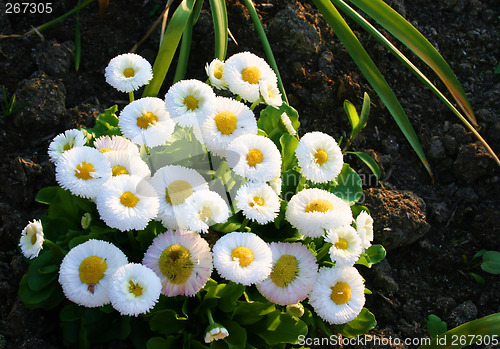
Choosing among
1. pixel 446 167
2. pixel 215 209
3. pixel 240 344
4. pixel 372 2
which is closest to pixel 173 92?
pixel 215 209

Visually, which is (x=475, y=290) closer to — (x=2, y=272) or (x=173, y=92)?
(x=173, y=92)

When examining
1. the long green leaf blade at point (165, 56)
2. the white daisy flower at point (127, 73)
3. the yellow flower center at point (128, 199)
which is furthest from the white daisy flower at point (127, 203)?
the long green leaf blade at point (165, 56)

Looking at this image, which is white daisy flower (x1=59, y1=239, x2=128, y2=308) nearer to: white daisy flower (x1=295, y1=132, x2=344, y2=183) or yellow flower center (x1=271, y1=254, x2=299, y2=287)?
yellow flower center (x1=271, y1=254, x2=299, y2=287)

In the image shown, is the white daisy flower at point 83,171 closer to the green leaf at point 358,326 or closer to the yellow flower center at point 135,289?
the yellow flower center at point 135,289

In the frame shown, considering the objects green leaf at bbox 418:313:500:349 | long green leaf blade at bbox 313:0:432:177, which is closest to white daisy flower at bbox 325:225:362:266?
green leaf at bbox 418:313:500:349

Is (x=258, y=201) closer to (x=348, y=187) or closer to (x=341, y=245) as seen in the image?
(x=341, y=245)

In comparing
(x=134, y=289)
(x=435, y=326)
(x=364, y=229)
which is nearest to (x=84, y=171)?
(x=134, y=289)
